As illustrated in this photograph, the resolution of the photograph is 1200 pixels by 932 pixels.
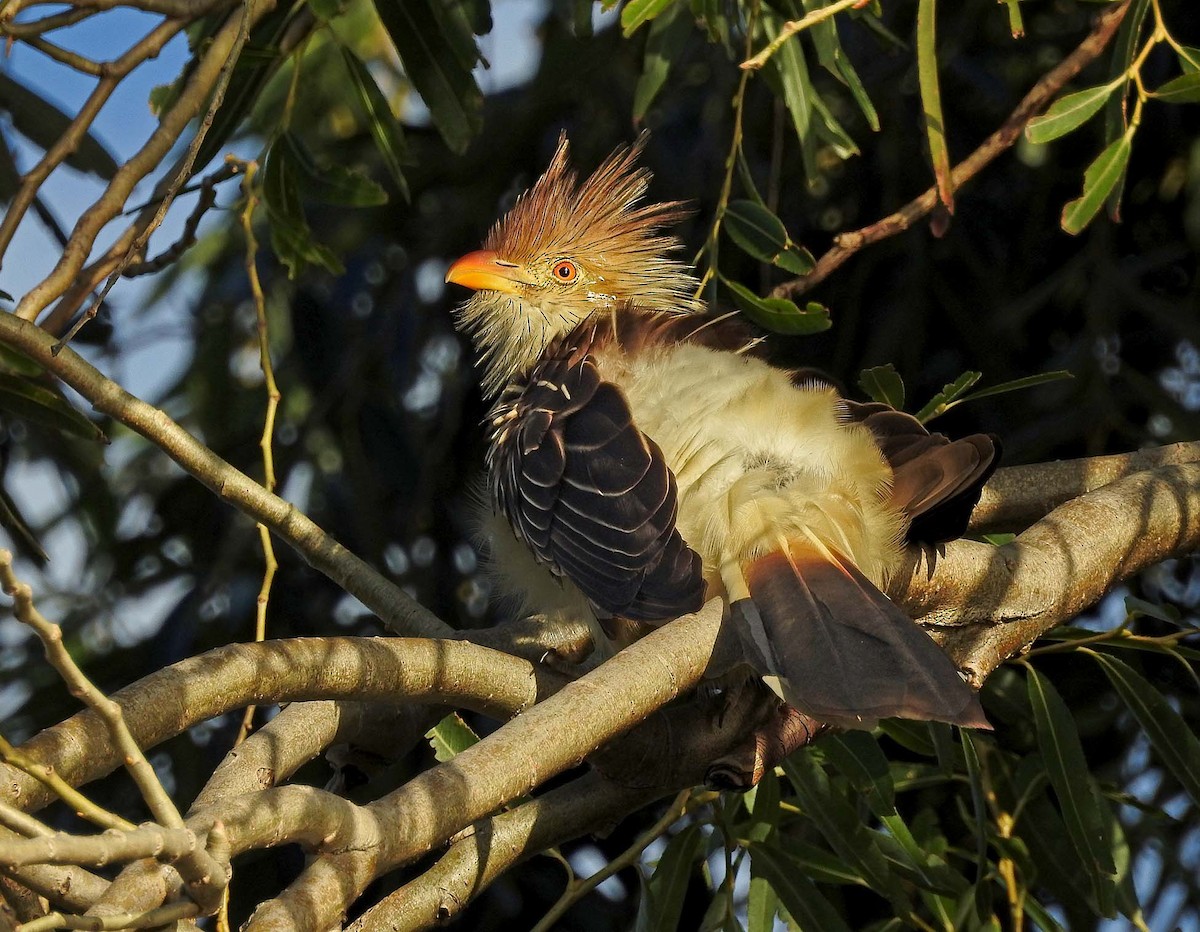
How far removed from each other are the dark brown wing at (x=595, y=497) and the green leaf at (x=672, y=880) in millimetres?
709

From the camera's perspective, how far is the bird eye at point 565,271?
11.7ft

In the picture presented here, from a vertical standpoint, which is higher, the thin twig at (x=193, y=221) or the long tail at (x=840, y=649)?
the thin twig at (x=193, y=221)

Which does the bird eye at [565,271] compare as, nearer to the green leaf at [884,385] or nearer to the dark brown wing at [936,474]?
the green leaf at [884,385]

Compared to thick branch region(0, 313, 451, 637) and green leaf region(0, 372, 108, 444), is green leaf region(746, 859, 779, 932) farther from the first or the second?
green leaf region(0, 372, 108, 444)

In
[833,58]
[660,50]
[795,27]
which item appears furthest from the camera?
[660,50]

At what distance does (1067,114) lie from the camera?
265 cm

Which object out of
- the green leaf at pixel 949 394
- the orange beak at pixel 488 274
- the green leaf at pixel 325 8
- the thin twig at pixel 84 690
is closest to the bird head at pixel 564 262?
the orange beak at pixel 488 274

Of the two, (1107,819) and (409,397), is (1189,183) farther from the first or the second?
(409,397)

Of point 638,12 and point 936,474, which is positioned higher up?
point 638,12

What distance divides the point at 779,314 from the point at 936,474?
0.62m

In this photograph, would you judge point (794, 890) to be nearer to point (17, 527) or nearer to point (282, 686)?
point (282, 686)

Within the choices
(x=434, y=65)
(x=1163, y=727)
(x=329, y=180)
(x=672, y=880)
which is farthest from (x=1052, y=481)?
(x=329, y=180)

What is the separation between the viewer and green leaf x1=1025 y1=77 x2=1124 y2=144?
103 inches

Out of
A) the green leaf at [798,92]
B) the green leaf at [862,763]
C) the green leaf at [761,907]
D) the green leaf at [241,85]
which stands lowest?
the green leaf at [761,907]
